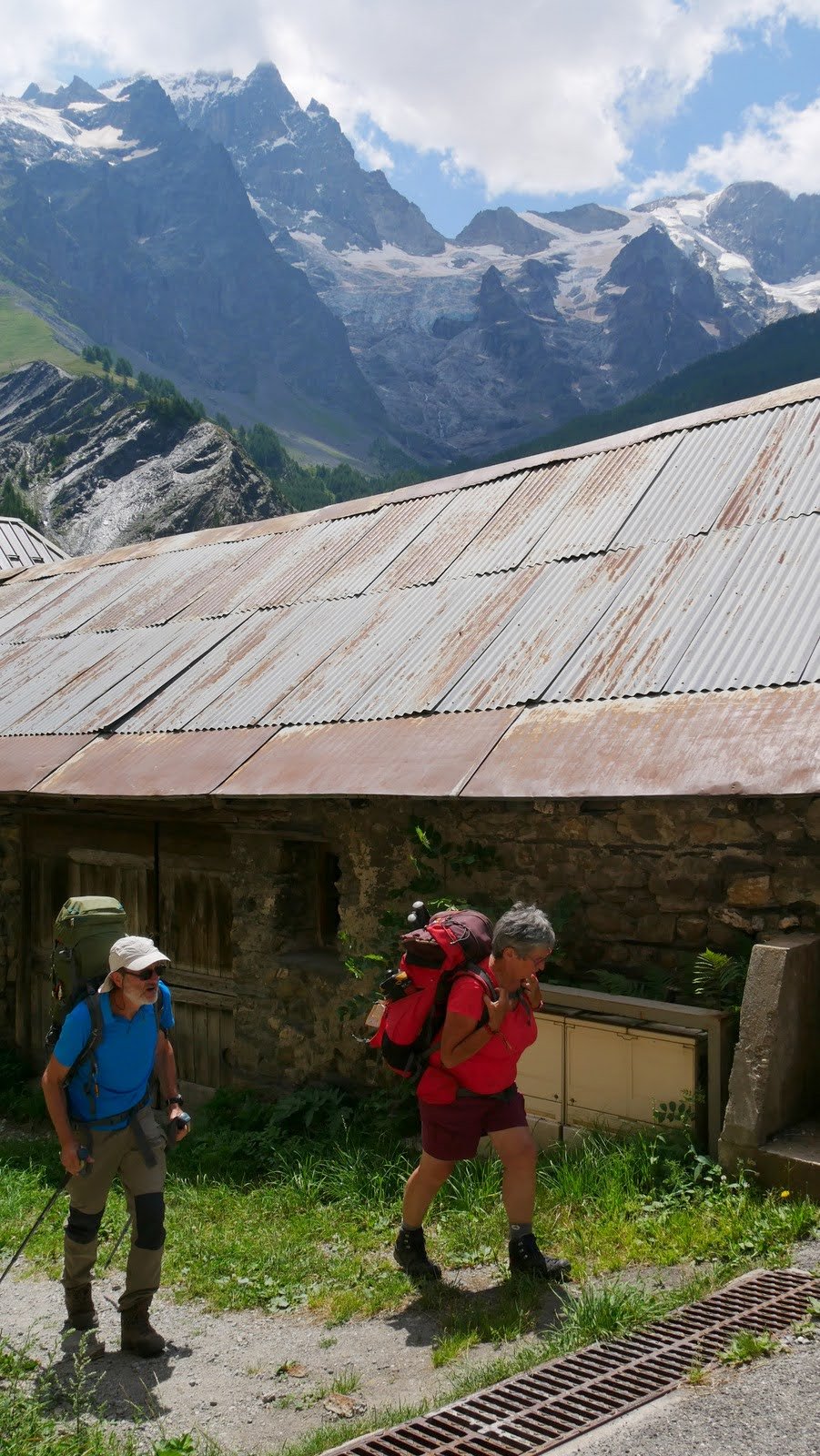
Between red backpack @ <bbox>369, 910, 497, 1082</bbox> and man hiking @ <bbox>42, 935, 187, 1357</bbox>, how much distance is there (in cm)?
88

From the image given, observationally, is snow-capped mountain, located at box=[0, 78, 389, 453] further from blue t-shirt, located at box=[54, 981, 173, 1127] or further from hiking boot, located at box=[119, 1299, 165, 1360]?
hiking boot, located at box=[119, 1299, 165, 1360]

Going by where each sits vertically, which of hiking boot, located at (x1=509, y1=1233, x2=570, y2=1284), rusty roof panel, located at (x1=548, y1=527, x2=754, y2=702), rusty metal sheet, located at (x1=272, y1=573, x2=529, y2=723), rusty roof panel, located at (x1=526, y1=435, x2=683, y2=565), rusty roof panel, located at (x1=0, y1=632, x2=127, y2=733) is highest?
rusty roof panel, located at (x1=526, y1=435, x2=683, y2=565)

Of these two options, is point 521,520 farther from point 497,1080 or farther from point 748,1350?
point 748,1350

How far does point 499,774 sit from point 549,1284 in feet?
7.71

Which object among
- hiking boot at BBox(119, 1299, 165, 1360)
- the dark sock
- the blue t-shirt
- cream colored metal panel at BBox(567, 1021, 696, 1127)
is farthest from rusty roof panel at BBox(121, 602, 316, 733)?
the dark sock

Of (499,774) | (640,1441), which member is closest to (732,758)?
(499,774)

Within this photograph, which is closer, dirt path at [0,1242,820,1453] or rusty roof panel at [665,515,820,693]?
dirt path at [0,1242,820,1453]

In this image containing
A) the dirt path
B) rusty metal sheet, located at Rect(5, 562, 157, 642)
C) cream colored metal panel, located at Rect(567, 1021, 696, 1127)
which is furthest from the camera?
rusty metal sheet, located at Rect(5, 562, 157, 642)

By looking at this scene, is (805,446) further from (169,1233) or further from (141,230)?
(141,230)

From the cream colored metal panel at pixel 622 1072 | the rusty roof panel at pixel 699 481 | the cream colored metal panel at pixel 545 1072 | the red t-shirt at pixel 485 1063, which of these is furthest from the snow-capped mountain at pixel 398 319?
the red t-shirt at pixel 485 1063

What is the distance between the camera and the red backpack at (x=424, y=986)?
4273 mm

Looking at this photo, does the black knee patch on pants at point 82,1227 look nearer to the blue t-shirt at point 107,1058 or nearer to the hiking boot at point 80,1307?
the hiking boot at point 80,1307

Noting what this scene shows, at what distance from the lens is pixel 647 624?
6.45 metres

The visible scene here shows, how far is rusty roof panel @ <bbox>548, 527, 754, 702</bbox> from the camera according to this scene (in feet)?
20.0
